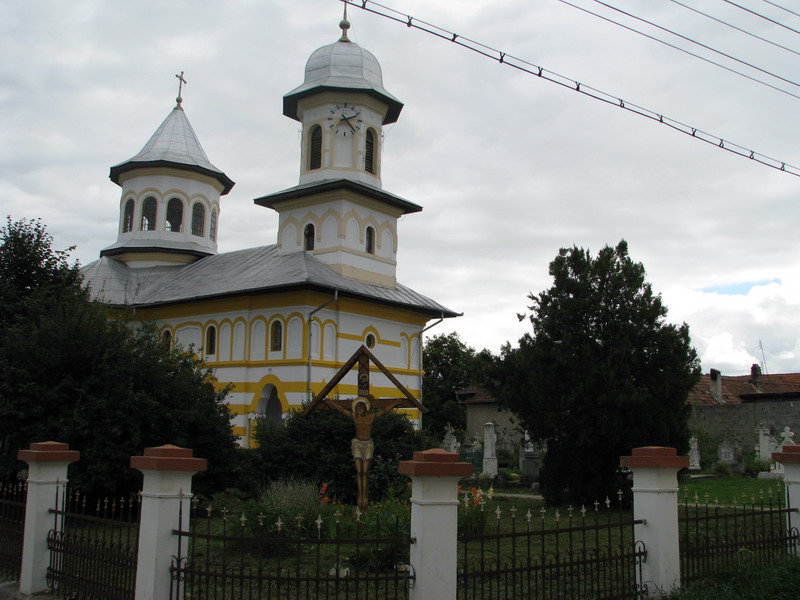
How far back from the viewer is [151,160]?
29531 mm

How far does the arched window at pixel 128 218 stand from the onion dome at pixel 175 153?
1.38 m

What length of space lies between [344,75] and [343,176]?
143 inches

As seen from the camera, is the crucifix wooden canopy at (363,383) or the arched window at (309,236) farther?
the arched window at (309,236)

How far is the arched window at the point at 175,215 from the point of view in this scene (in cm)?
2980

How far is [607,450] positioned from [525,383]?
1947 mm

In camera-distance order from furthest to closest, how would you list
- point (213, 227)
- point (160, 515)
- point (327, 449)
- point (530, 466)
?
point (213, 227) → point (530, 466) → point (327, 449) → point (160, 515)

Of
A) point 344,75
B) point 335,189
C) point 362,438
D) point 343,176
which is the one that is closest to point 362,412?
point 362,438

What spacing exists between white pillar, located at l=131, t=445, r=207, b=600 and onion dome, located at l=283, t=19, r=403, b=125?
19.7m

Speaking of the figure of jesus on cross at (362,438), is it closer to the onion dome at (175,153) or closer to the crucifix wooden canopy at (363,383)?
the crucifix wooden canopy at (363,383)

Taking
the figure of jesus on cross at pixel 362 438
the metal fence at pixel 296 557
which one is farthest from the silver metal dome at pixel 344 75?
the metal fence at pixel 296 557

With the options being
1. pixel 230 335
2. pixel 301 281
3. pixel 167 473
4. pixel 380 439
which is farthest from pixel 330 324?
pixel 167 473

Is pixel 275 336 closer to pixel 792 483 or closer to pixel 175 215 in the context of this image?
pixel 175 215

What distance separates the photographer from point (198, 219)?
99.5ft

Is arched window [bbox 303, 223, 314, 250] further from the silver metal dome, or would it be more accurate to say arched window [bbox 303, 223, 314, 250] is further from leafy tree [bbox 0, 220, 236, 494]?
leafy tree [bbox 0, 220, 236, 494]
